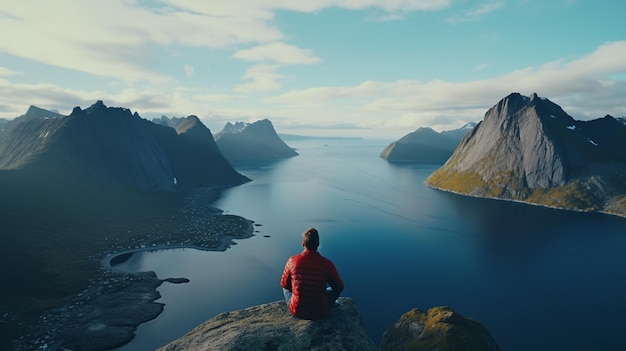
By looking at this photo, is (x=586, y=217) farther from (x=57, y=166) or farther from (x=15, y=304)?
(x=57, y=166)

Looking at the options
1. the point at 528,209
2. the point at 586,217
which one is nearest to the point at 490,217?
the point at 528,209

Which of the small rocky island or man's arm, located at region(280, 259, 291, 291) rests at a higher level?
man's arm, located at region(280, 259, 291, 291)

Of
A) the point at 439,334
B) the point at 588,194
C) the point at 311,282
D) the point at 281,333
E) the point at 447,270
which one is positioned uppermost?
the point at 311,282

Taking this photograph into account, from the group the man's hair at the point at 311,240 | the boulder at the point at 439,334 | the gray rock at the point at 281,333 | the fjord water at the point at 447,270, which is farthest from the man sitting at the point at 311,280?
the fjord water at the point at 447,270

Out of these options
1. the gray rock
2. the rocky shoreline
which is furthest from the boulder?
the rocky shoreline

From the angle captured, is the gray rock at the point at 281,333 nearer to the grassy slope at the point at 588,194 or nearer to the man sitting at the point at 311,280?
the man sitting at the point at 311,280

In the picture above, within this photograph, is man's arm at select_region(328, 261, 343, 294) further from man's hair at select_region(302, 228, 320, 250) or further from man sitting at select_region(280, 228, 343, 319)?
man's hair at select_region(302, 228, 320, 250)

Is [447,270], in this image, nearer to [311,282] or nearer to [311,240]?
[311,282]

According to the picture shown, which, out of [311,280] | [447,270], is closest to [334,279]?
[311,280]
